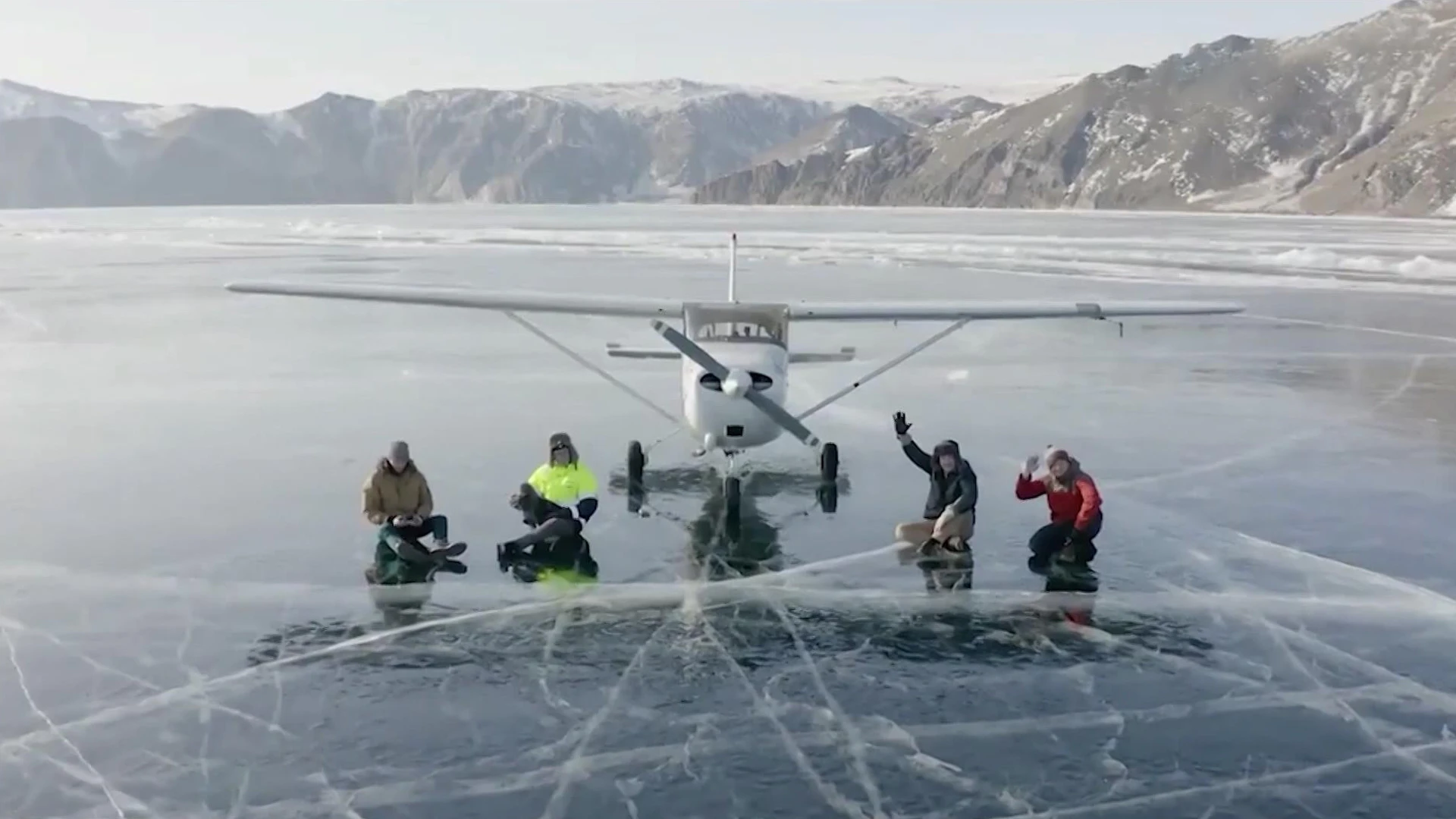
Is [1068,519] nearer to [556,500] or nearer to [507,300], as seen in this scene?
[556,500]

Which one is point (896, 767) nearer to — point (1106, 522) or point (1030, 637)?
point (1030, 637)

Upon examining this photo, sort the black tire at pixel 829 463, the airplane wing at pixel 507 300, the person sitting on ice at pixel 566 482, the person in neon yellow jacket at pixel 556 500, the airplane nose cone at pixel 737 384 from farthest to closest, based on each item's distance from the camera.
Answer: the airplane wing at pixel 507 300, the black tire at pixel 829 463, the airplane nose cone at pixel 737 384, the person sitting on ice at pixel 566 482, the person in neon yellow jacket at pixel 556 500

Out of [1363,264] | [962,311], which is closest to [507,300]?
[962,311]

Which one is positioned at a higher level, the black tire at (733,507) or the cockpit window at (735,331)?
the cockpit window at (735,331)

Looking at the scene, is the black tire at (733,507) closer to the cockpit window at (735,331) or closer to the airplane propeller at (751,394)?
the airplane propeller at (751,394)

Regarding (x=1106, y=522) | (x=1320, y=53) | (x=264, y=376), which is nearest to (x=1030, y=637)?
(x=1106, y=522)

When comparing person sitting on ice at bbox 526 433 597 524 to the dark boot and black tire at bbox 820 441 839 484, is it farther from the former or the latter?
black tire at bbox 820 441 839 484

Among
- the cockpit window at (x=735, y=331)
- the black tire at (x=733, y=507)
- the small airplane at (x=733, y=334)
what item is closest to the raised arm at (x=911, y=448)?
the small airplane at (x=733, y=334)
